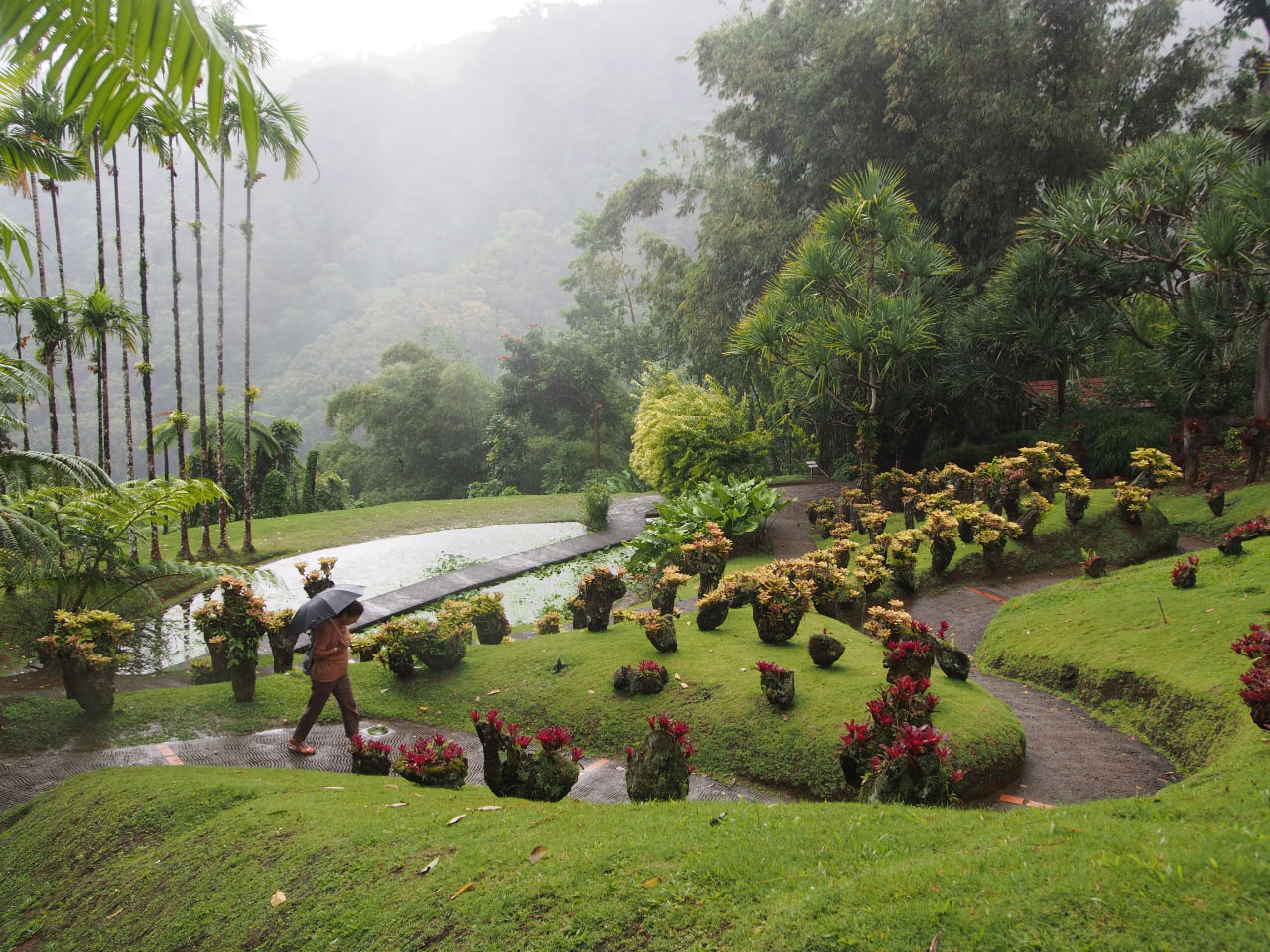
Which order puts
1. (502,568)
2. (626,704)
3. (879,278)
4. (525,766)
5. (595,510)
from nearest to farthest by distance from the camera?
(525,766) < (626,704) < (502,568) < (595,510) < (879,278)

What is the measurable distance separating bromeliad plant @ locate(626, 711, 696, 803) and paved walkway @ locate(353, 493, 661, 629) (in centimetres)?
573

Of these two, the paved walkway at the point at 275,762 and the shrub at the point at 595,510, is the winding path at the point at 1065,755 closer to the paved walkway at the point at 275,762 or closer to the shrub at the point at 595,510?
the paved walkway at the point at 275,762

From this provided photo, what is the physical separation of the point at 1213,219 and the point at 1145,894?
10.1 metres

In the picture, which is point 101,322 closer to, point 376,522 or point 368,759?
point 376,522

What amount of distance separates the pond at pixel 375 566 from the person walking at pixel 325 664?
9.23 ft

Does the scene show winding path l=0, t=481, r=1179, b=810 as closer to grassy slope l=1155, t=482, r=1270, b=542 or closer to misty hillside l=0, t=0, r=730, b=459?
grassy slope l=1155, t=482, r=1270, b=542

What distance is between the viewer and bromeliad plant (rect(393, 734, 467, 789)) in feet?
13.1

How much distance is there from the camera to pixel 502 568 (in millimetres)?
10828

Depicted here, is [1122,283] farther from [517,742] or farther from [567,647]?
[517,742]

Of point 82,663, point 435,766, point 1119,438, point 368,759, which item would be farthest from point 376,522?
point 1119,438

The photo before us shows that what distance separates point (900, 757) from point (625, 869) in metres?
1.40

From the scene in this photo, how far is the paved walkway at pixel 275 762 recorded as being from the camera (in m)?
4.21

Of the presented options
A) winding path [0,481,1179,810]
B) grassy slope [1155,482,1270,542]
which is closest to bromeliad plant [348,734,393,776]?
winding path [0,481,1179,810]

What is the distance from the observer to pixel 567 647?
6.20 m
